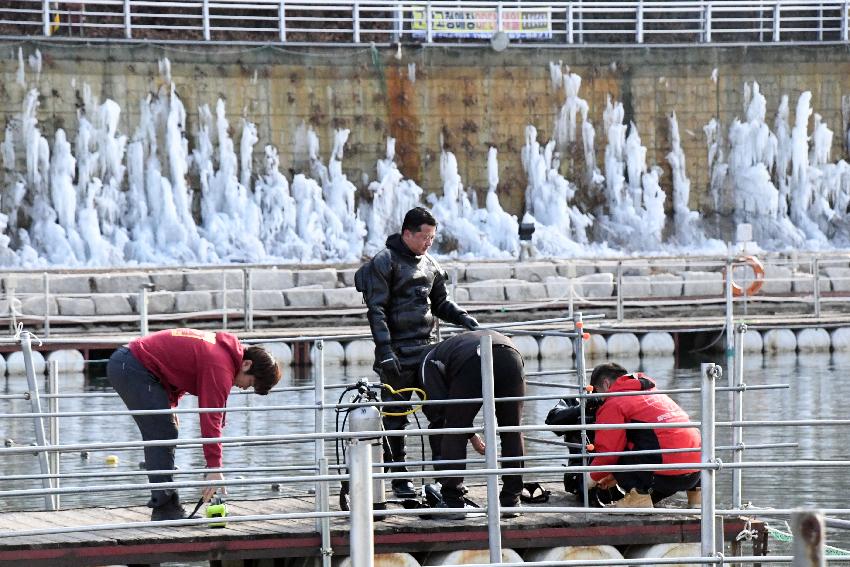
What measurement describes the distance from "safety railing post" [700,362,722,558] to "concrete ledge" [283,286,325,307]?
2077 cm

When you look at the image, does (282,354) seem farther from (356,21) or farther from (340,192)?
(356,21)

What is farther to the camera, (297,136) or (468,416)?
(297,136)

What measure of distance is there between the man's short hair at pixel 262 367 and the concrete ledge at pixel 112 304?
723 inches

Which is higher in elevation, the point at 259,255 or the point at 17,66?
the point at 17,66

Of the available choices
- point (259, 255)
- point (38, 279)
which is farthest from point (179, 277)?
point (259, 255)

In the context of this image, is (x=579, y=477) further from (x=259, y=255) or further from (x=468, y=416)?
(x=259, y=255)

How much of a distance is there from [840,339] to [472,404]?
62.1 feet

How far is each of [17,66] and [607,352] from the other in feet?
50.8

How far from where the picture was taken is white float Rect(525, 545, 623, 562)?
915 cm

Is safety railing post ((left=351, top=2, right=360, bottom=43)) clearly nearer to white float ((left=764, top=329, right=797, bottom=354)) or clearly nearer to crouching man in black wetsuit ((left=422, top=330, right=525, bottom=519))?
white float ((left=764, top=329, right=797, bottom=354))

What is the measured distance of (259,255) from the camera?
120ft

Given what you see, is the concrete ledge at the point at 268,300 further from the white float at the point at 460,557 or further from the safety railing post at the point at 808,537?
the safety railing post at the point at 808,537

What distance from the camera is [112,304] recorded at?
27.2 metres

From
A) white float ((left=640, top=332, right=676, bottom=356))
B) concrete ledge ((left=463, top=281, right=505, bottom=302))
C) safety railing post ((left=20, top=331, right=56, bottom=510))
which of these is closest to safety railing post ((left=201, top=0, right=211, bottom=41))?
concrete ledge ((left=463, top=281, right=505, bottom=302))
